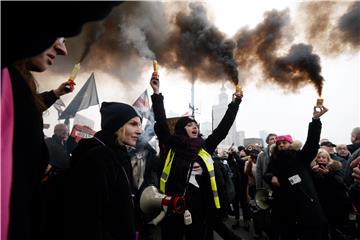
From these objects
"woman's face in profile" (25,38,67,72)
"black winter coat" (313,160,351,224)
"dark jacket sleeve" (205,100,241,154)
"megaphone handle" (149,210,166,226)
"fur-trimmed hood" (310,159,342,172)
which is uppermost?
"woman's face in profile" (25,38,67,72)

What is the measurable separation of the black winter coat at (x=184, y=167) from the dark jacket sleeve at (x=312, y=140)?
131 centimetres

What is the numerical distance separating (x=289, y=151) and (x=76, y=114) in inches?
212

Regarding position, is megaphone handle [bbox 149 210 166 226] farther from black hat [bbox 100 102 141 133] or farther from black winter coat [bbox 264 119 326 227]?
black winter coat [bbox 264 119 326 227]

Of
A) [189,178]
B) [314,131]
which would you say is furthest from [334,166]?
[189,178]

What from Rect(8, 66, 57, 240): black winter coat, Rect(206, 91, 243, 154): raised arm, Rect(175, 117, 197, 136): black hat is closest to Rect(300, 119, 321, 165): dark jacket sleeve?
Rect(206, 91, 243, 154): raised arm

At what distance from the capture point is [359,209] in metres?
4.22

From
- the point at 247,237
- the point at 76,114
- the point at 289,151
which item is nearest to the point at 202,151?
the point at 289,151

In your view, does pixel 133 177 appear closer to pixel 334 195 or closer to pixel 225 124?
pixel 225 124

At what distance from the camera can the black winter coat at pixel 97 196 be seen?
5.49ft

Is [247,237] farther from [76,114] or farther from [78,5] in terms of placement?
[78,5]

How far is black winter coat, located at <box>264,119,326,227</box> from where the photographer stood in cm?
477

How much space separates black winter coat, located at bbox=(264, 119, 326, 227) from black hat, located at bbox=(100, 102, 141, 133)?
10.9 ft

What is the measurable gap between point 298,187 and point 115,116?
141 inches

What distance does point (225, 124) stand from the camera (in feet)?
14.1
